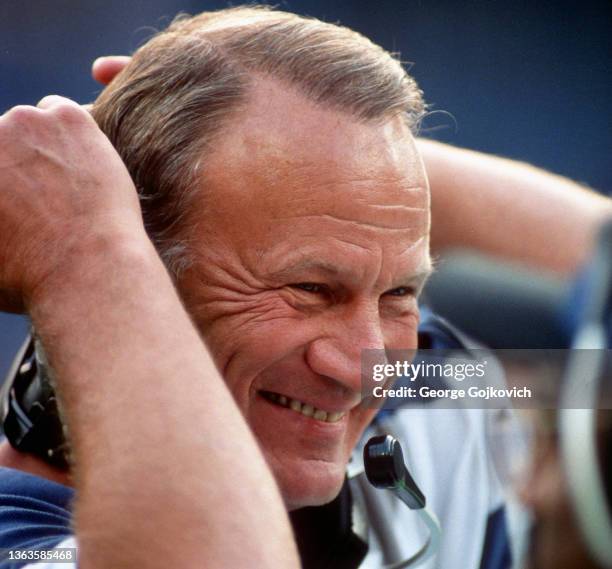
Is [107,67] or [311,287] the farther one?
[107,67]

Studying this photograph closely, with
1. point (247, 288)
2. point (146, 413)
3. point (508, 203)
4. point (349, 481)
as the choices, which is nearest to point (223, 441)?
point (146, 413)

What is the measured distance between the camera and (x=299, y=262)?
899 millimetres

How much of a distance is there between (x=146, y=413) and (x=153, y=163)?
35 centimetres

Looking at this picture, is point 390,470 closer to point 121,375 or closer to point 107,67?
point 121,375

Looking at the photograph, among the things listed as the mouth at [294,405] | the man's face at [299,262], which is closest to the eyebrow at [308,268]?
the man's face at [299,262]

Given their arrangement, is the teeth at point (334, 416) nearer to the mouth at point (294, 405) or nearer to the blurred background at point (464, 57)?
the mouth at point (294, 405)

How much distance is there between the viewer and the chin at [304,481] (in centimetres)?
93

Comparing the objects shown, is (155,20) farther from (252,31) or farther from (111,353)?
(111,353)

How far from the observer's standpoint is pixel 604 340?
3.41 ft

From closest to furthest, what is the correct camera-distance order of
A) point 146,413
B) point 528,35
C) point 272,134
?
point 146,413
point 272,134
point 528,35

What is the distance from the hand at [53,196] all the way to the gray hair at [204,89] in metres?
0.11

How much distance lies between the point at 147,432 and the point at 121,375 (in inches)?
2.0

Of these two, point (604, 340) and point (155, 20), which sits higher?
point (155, 20)

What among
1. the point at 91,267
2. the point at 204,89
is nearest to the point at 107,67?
the point at 204,89
